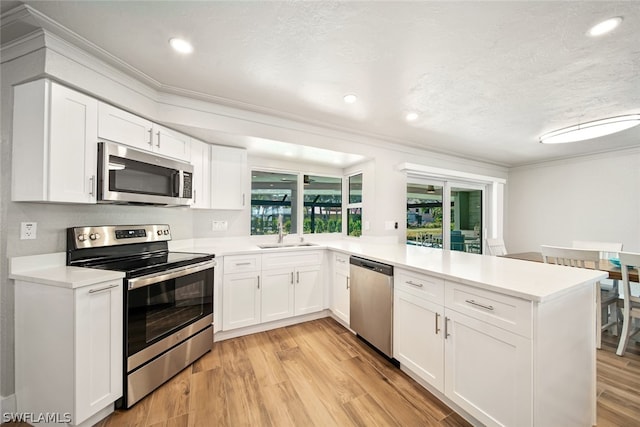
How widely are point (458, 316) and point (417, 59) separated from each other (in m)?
1.71

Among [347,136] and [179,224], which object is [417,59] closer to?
[347,136]

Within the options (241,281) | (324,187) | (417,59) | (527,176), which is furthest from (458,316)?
(527,176)

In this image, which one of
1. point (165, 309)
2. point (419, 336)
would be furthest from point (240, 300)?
point (419, 336)

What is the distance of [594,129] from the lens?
8.27ft

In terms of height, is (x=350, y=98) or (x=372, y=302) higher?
(x=350, y=98)

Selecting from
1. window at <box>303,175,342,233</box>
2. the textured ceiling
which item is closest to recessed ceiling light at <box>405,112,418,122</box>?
the textured ceiling

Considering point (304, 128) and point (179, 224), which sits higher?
point (304, 128)

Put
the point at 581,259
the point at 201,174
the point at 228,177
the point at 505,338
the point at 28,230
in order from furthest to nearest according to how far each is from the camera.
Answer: the point at 228,177
the point at 201,174
the point at 581,259
the point at 28,230
the point at 505,338

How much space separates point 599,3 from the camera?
1229mm

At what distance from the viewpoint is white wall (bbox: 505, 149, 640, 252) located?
370cm

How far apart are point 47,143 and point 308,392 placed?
2.32 meters

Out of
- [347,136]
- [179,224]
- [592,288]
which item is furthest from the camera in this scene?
[347,136]

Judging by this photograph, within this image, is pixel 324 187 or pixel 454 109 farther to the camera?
pixel 324 187

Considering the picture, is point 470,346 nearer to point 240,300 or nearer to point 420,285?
point 420,285
